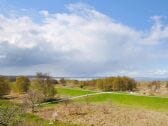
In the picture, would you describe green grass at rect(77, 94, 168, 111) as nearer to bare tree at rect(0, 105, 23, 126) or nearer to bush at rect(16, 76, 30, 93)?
bush at rect(16, 76, 30, 93)

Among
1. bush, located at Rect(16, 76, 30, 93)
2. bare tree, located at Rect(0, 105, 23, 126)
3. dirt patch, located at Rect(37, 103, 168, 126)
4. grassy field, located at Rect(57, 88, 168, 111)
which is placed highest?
bush, located at Rect(16, 76, 30, 93)

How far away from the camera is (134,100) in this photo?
8088 centimetres

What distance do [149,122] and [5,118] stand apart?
36050mm

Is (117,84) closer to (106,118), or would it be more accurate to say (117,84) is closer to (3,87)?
(3,87)

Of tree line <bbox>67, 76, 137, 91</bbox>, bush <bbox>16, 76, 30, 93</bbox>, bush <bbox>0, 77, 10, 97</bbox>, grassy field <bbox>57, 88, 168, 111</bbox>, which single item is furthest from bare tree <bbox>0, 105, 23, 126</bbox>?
tree line <bbox>67, 76, 137, 91</bbox>

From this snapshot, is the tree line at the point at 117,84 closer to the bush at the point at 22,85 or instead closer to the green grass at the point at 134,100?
the green grass at the point at 134,100

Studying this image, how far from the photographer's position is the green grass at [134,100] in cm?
7204

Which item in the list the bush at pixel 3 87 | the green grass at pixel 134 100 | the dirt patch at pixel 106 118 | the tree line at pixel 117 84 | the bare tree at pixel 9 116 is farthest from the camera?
the tree line at pixel 117 84

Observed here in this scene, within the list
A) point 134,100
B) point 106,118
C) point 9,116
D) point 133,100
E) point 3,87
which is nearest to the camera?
point 9,116

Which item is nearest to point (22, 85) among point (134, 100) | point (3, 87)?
point (3, 87)

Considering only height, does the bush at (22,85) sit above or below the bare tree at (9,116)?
above

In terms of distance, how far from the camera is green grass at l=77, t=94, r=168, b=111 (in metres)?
72.0

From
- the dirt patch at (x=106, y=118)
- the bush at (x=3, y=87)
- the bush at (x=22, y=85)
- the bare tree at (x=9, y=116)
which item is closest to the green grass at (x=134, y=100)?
the dirt patch at (x=106, y=118)

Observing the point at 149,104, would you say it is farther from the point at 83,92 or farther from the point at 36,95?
the point at 83,92
